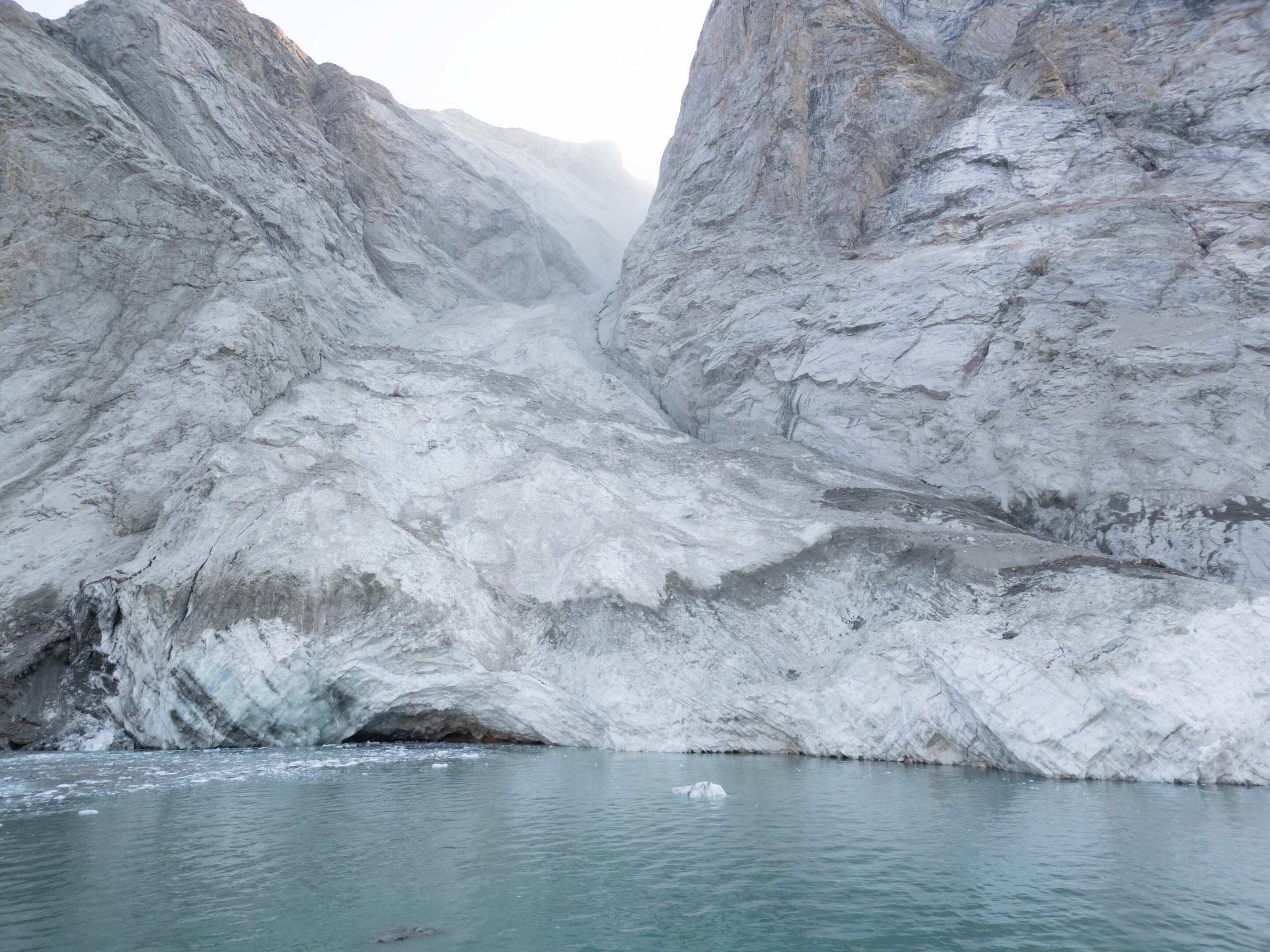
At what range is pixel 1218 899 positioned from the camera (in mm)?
9398

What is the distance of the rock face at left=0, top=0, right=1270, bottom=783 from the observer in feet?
69.4

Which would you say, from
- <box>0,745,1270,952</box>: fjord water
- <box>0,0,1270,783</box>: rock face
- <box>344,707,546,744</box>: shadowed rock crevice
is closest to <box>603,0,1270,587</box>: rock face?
<box>0,0,1270,783</box>: rock face

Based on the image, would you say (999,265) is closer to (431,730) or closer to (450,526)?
(450,526)

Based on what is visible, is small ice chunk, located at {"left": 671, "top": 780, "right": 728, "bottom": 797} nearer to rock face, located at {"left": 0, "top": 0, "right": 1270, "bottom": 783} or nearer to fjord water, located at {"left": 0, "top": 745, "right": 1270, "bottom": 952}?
fjord water, located at {"left": 0, "top": 745, "right": 1270, "bottom": 952}

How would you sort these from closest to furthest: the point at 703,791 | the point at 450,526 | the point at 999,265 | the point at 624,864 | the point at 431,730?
1. the point at 624,864
2. the point at 703,791
3. the point at 431,730
4. the point at 450,526
5. the point at 999,265

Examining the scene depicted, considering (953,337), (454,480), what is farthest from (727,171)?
(454,480)

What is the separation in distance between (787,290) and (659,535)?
56.9 feet

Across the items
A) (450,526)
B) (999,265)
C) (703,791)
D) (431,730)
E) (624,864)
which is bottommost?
(431,730)

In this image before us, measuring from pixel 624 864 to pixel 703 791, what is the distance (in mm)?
5080

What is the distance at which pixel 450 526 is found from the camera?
30.0 meters

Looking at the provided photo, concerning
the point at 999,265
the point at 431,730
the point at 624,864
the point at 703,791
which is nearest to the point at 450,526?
the point at 431,730

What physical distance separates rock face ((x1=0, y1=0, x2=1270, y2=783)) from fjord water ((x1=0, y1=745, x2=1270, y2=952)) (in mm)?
3895

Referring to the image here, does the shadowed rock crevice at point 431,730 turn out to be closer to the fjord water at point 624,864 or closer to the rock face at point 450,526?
the rock face at point 450,526

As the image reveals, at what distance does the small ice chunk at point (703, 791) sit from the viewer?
1566 centimetres
